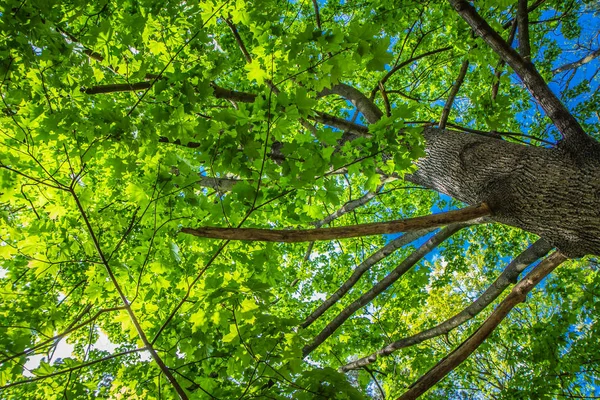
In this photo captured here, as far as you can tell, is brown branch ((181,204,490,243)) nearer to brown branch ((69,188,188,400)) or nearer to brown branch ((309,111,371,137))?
brown branch ((69,188,188,400))

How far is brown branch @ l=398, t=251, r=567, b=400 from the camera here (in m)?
1.99

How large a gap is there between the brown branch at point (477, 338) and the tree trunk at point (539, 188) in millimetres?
396

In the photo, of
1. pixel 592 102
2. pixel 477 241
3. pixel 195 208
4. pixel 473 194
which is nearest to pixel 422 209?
pixel 477 241

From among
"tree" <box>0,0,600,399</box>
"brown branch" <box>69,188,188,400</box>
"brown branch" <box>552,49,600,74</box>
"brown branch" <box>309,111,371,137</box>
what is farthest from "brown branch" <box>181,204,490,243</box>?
"brown branch" <box>552,49,600,74</box>

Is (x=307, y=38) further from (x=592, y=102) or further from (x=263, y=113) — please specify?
(x=592, y=102)

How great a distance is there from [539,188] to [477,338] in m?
1.05

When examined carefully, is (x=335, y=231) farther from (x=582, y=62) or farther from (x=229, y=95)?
(x=582, y=62)

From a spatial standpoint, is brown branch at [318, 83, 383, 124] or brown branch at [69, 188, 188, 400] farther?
brown branch at [318, 83, 383, 124]

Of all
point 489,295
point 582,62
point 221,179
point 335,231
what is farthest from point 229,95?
point 582,62

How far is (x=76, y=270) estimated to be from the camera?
3.86 metres

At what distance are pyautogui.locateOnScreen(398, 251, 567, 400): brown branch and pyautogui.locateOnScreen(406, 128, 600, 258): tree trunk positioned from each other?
40cm

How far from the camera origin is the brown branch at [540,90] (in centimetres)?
196

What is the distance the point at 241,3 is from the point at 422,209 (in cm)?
623

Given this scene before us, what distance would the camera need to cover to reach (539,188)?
1961 mm
